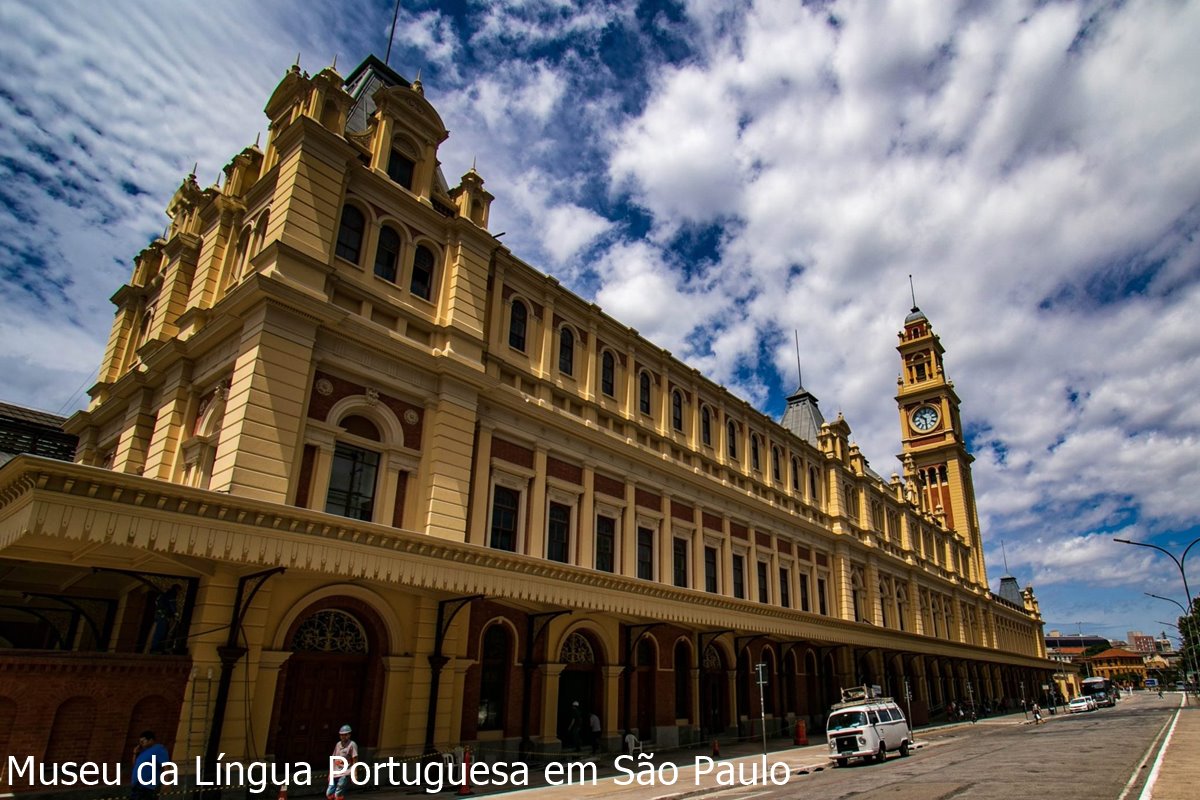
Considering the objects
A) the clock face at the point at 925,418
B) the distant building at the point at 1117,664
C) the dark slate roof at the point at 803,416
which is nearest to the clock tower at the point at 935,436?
the clock face at the point at 925,418

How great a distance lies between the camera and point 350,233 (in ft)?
63.7

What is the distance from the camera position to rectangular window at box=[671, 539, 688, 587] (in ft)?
91.8

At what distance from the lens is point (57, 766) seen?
11.8 meters

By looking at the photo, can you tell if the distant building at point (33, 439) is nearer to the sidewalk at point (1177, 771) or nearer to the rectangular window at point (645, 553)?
the rectangular window at point (645, 553)

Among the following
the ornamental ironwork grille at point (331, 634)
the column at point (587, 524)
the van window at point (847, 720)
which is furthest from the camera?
the column at point (587, 524)

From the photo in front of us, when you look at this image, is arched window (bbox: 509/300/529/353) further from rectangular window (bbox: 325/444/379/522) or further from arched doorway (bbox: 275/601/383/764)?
arched doorway (bbox: 275/601/383/764)

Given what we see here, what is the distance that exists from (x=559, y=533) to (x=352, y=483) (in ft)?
25.1

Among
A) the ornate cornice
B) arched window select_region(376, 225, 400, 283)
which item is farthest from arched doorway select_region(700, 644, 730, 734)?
arched window select_region(376, 225, 400, 283)

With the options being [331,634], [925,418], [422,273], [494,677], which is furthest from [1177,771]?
[925,418]

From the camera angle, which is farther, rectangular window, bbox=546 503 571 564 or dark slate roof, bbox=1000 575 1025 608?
dark slate roof, bbox=1000 575 1025 608

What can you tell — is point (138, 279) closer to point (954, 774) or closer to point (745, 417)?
point (745, 417)

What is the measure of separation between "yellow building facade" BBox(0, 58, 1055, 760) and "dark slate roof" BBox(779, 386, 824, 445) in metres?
14.2

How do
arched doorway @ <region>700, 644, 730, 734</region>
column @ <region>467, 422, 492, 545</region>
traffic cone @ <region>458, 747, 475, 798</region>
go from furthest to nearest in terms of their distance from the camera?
arched doorway @ <region>700, 644, 730, 734</region> < column @ <region>467, 422, 492, 545</region> < traffic cone @ <region>458, 747, 475, 798</region>

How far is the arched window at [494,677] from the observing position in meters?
19.5
